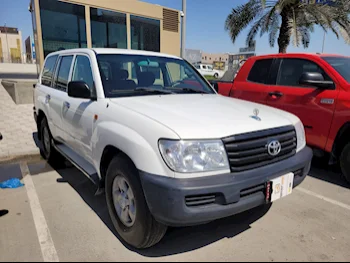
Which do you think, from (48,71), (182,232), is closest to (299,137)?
(182,232)

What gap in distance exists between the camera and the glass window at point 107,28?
14961 mm

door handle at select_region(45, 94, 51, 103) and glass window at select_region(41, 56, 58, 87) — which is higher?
glass window at select_region(41, 56, 58, 87)

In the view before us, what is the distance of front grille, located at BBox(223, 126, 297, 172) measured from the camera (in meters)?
2.15

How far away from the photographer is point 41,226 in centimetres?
284

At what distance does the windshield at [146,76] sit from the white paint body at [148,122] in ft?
0.36

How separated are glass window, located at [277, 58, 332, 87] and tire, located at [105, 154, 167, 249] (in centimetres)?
343

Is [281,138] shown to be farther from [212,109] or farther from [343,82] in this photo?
[343,82]

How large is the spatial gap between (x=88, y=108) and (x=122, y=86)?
1.44 ft

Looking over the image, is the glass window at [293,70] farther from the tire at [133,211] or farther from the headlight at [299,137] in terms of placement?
the tire at [133,211]

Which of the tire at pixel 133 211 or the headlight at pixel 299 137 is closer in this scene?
the tire at pixel 133 211

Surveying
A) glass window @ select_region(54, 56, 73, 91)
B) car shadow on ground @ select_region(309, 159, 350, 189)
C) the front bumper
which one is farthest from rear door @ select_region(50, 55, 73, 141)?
car shadow on ground @ select_region(309, 159, 350, 189)

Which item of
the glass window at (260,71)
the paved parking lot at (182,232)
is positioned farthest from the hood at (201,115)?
the glass window at (260,71)

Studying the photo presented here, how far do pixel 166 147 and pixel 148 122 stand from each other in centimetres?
30

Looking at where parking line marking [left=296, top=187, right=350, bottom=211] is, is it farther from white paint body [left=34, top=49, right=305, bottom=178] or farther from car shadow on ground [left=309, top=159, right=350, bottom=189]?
white paint body [left=34, top=49, right=305, bottom=178]
